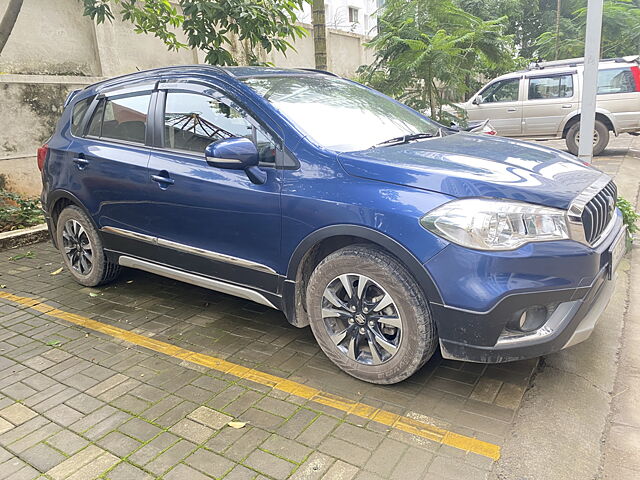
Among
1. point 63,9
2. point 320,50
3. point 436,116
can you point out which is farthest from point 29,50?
point 436,116

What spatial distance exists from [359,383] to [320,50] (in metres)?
5.30

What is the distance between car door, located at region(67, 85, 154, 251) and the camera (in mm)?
3904

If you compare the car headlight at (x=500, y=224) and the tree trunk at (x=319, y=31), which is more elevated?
the tree trunk at (x=319, y=31)

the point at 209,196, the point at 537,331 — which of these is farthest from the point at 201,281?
the point at 537,331

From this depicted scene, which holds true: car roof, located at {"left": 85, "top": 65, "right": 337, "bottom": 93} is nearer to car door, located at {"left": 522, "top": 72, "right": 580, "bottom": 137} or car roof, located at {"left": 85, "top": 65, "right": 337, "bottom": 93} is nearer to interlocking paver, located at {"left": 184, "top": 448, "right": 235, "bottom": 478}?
interlocking paver, located at {"left": 184, "top": 448, "right": 235, "bottom": 478}

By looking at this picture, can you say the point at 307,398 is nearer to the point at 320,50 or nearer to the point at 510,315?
the point at 510,315

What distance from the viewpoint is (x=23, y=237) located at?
6254 mm

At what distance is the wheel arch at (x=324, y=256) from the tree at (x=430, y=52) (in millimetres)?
4363

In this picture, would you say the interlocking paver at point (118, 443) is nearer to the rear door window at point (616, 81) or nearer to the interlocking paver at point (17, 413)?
the interlocking paver at point (17, 413)

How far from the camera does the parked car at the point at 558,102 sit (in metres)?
10.3

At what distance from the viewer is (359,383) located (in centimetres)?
304

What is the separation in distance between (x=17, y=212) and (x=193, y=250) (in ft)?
14.3

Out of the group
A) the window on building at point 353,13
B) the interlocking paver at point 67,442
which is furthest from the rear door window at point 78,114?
the window on building at point 353,13

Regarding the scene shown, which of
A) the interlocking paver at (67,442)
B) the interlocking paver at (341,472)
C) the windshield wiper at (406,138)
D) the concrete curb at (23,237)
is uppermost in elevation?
the windshield wiper at (406,138)
